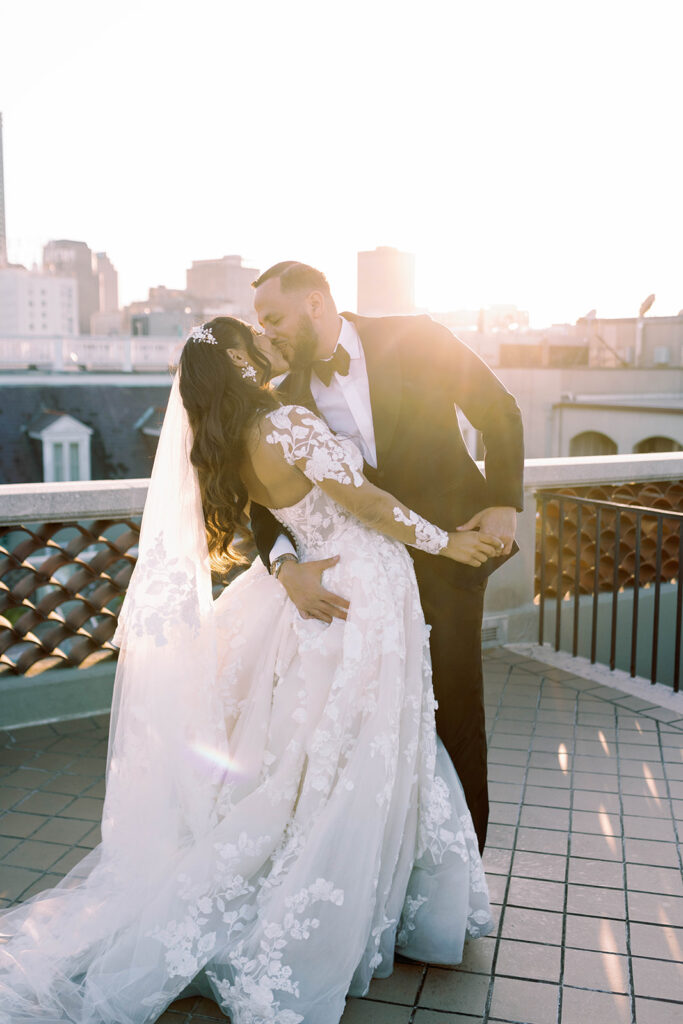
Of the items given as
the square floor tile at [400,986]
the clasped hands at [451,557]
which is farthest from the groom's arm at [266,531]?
the square floor tile at [400,986]

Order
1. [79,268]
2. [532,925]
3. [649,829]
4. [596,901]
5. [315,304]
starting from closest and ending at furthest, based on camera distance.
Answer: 1. [315,304]
2. [532,925]
3. [596,901]
4. [649,829]
5. [79,268]

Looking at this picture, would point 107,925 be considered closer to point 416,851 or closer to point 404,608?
point 416,851

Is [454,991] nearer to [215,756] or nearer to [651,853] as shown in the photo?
[215,756]

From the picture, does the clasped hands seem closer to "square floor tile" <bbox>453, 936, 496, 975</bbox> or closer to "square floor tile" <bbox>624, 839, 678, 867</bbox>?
"square floor tile" <bbox>453, 936, 496, 975</bbox>

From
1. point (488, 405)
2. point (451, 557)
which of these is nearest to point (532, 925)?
point (451, 557)

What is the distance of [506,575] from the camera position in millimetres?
5840

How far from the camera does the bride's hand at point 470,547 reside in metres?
2.67

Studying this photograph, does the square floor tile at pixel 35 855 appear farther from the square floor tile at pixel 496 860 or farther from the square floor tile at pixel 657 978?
the square floor tile at pixel 657 978

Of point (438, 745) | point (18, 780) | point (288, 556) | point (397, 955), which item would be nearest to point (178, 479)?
point (288, 556)

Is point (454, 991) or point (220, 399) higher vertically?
point (220, 399)

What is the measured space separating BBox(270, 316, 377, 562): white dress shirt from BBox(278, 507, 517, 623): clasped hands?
0.54ft

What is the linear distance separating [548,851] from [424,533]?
5.04ft

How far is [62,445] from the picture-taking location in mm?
25609

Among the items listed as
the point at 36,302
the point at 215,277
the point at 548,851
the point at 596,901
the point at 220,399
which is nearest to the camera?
the point at 220,399
